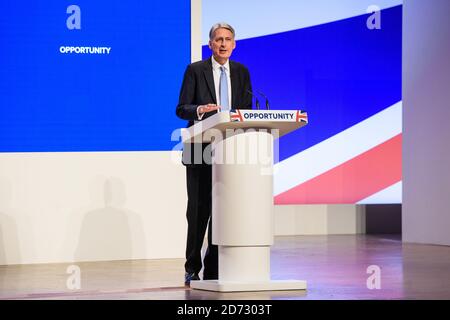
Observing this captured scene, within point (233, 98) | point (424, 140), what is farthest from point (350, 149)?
point (233, 98)

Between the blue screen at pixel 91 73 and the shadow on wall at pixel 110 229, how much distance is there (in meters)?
0.35

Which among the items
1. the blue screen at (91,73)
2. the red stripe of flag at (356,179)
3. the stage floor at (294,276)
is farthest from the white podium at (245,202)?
the red stripe of flag at (356,179)

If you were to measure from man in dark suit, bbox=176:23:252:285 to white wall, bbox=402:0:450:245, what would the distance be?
3947 mm

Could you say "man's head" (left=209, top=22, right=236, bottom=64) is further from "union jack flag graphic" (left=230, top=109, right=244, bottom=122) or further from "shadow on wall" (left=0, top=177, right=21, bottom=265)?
"shadow on wall" (left=0, top=177, right=21, bottom=265)

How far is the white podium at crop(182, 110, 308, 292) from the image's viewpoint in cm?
412

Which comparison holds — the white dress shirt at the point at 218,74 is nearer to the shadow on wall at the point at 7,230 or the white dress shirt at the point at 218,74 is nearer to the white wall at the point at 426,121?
the shadow on wall at the point at 7,230

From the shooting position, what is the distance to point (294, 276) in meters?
5.19

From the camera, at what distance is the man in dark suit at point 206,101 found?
14.5ft

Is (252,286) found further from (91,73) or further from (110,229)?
(91,73)

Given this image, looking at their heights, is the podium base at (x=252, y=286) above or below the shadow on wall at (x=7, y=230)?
below

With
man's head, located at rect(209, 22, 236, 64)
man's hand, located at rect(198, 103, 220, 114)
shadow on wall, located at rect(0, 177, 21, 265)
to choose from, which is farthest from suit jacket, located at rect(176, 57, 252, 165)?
shadow on wall, located at rect(0, 177, 21, 265)

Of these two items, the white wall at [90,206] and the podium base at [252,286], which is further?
the white wall at [90,206]

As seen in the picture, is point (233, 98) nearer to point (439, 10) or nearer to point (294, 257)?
point (294, 257)

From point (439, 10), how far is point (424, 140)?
1.28m
